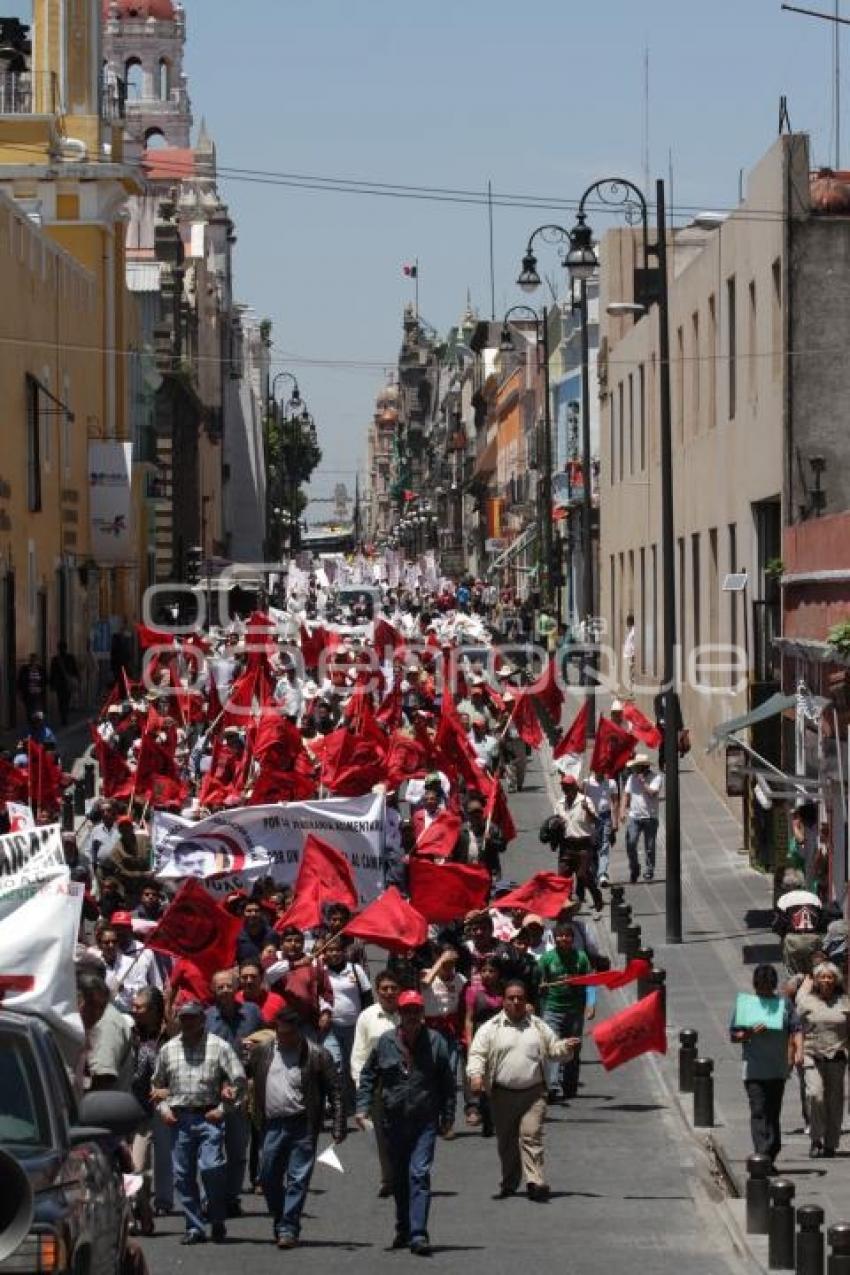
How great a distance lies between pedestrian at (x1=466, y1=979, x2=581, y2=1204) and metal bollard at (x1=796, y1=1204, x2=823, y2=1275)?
2818 millimetres

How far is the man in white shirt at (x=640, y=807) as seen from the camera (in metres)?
30.0

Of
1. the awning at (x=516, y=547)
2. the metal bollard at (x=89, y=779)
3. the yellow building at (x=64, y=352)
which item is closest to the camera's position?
the metal bollard at (x=89, y=779)

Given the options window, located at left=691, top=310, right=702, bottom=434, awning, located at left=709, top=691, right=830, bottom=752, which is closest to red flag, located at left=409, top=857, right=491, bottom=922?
awning, located at left=709, top=691, right=830, bottom=752

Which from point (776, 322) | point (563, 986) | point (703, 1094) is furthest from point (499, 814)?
point (703, 1094)

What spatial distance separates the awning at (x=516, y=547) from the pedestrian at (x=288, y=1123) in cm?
7974

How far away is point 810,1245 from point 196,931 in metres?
5.04

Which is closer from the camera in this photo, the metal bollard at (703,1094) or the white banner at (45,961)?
the white banner at (45,961)

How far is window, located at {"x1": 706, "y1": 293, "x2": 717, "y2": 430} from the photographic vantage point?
128 feet

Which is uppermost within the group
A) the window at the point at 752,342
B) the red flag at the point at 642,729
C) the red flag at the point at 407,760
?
the window at the point at 752,342

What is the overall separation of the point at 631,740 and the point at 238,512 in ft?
402

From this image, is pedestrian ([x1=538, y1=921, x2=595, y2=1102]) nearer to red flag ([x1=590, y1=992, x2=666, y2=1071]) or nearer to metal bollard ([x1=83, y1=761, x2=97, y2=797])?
red flag ([x1=590, y1=992, x2=666, y2=1071])

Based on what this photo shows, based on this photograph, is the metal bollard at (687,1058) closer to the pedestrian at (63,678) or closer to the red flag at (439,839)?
the red flag at (439,839)

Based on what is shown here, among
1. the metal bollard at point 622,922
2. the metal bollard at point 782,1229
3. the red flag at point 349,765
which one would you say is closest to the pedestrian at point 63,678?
the red flag at point 349,765

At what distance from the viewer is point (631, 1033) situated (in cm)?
1692
